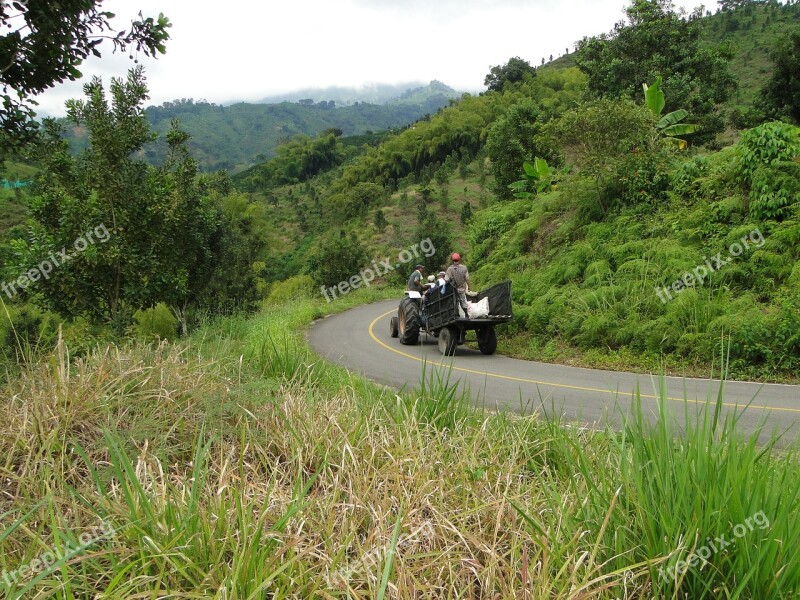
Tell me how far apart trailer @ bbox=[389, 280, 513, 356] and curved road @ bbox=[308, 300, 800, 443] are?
18.8 inches

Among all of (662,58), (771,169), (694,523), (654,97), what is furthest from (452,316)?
(662,58)

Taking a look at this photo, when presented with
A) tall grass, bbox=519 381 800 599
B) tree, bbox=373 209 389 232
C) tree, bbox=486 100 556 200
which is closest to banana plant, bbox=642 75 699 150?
tree, bbox=486 100 556 200

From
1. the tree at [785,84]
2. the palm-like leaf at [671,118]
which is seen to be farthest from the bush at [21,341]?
the tree at [785,84]

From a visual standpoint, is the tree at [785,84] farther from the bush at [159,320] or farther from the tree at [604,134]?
the bush at [159,320]

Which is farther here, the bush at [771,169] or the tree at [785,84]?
the tree at [785,84]

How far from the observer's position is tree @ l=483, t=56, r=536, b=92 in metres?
79.7

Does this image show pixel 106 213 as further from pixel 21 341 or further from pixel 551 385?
pixel 551 385

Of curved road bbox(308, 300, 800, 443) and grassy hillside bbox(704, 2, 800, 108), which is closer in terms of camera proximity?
curved road bbox(308, 300, 800, 443)

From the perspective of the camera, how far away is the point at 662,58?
24.6 metres

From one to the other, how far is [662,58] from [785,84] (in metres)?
5.47

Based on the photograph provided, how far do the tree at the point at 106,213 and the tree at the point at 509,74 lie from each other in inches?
2896

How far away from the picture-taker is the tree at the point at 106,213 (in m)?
11.5

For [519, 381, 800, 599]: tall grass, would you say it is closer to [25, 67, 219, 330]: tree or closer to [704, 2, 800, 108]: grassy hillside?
[25, 67, 219, 330]: tree

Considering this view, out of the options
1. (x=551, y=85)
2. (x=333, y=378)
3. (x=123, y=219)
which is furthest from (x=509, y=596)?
(x=551, y=85)
